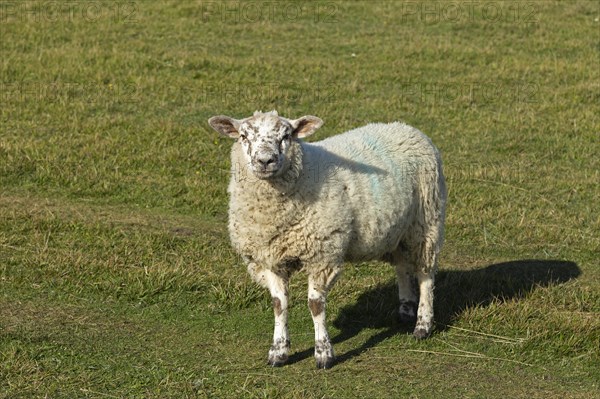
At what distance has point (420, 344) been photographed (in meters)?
8.09

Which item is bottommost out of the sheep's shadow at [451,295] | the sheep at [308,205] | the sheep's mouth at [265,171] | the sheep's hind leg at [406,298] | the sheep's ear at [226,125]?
the sheep's shadow at [451,295]

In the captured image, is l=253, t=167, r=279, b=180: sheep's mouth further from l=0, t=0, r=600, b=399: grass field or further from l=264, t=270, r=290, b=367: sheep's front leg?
l=0, t=0, r=600, b=399: grass field

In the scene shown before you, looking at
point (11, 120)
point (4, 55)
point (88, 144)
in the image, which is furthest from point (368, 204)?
point (4, 55)

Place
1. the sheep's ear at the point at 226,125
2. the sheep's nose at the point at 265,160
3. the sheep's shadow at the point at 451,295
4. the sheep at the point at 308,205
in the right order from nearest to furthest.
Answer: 1. the sheep's nose at the point at 265,160
2. the sheep at the point at 308,205
3. the sheep's ear at the point at 226,125
4. the sheep's shadow at the point at 451,295

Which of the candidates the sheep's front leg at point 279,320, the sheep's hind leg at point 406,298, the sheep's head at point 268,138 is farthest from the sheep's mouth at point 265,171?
the sheep's hind leg at point 406,298

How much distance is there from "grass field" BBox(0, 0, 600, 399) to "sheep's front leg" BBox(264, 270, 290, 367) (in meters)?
0.10

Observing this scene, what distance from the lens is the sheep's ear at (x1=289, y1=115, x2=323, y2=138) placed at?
7340 millimetres

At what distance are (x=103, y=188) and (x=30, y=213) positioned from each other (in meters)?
1.36

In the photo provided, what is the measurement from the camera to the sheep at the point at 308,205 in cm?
728

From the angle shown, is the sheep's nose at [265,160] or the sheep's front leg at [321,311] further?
the sheep's front leg at [321,311]

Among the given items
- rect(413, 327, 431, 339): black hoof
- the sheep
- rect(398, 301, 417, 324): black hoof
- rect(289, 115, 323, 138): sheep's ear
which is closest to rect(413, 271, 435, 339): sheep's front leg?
rect(413, 327, 431, 339): black hoof

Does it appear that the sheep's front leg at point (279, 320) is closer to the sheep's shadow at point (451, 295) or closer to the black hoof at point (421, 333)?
the sheep's shadow at point (451, 295)

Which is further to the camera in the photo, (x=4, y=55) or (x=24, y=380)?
(x=4, y=55)

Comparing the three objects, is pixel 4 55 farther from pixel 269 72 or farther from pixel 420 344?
pixel 420 344
